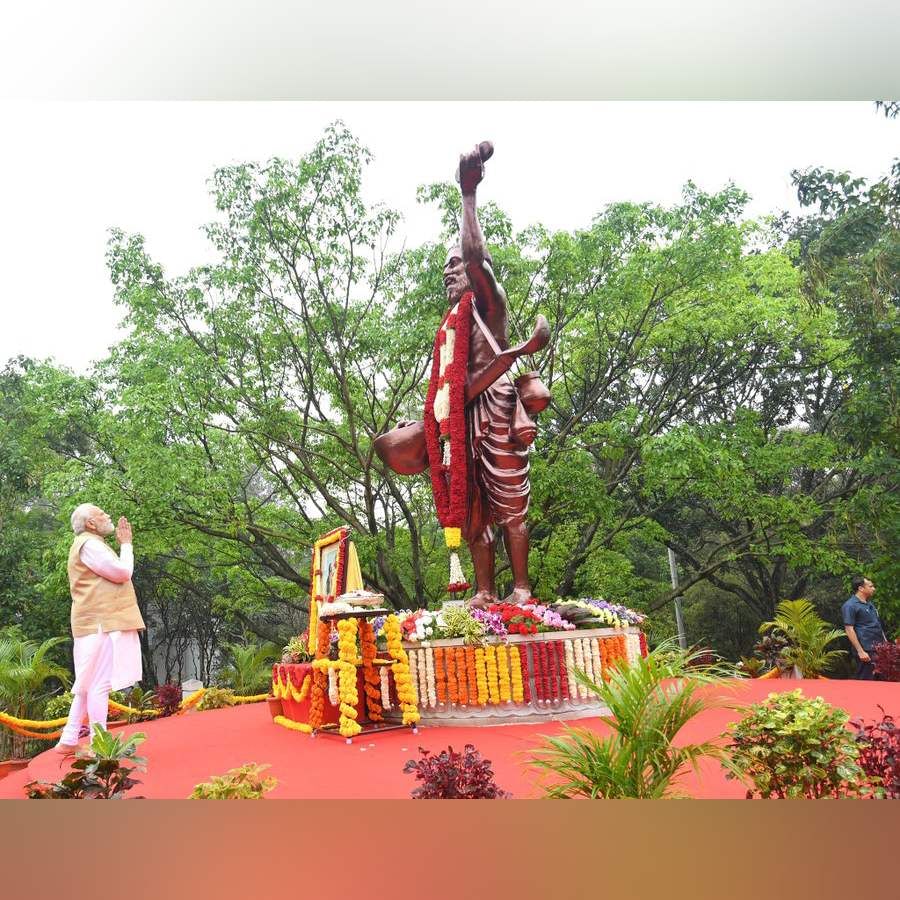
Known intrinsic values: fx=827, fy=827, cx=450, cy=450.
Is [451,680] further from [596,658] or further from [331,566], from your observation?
[331,566]

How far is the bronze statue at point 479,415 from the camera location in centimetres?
644

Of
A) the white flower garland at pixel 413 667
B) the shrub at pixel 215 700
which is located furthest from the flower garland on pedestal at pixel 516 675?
the shrub at pixel 215 700

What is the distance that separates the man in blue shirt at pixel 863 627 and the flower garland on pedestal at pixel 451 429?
3398 millimetres

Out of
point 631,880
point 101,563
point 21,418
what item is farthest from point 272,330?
point 631,880

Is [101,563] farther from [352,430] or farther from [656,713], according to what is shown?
[352,430]

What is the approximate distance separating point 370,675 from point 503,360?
250 centimetres

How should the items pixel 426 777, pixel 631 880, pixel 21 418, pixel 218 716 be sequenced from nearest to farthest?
pixel 631 880 → pixel 426 777 → pixel 218 716 → pixel 21 418

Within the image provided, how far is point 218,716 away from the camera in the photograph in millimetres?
7277

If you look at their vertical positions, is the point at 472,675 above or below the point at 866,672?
above

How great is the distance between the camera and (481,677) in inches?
221

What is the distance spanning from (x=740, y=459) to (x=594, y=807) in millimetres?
8801

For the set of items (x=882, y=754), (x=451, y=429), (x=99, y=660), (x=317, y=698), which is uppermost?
(x=451, y=429)

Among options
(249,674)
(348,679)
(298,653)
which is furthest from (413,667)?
(249,674)

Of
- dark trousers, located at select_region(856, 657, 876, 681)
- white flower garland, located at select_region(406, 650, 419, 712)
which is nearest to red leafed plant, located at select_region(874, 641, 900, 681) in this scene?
dark trousers, located at select_region(856, 657, 876, 681)
